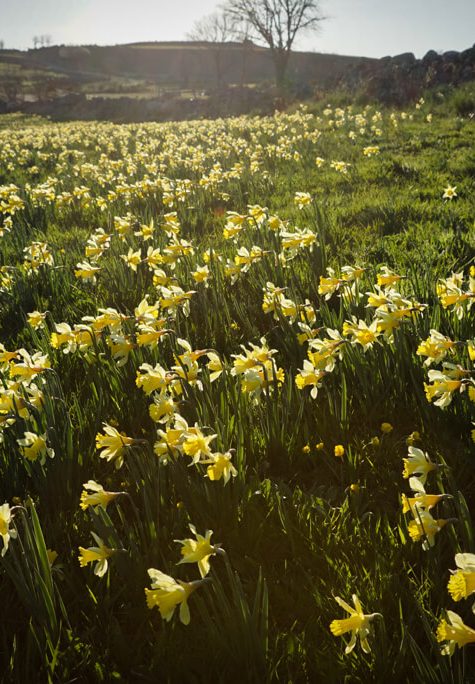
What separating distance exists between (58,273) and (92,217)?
3.15m

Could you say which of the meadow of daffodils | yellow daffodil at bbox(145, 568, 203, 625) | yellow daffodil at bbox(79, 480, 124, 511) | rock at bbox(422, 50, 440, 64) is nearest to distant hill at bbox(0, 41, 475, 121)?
rock at bbox(422, 50, 440, 64)

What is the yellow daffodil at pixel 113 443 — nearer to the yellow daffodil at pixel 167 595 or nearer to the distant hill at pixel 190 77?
the yellow daffodil at pixel 167 595

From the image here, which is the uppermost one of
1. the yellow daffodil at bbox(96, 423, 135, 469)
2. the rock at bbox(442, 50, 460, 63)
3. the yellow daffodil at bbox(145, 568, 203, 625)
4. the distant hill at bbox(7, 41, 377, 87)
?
the distant hill at bbox(7, 41, 377, 87)

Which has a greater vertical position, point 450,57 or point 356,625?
Answer: point 450,57

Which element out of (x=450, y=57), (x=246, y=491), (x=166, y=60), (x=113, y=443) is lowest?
(x=246, y=491)

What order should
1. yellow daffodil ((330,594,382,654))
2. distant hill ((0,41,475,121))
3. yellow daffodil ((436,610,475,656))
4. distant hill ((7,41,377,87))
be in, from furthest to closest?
1. distant hill ((7,41,377,87))
2. distant hill ((0,41,475,121))
3. yellow daffodil ((330,594,382,654))
4. yellow daffodil ((436,610,475,656))

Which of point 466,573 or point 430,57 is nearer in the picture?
point 466,573

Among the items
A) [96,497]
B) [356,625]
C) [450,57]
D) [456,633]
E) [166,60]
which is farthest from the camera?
[166,60]

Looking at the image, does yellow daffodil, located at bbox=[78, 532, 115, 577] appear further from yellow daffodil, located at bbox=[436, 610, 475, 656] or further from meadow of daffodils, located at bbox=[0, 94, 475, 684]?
yellow daffodil, located at bbox=[436, 610, 475, 656]

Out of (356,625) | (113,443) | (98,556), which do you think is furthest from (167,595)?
(113,443)

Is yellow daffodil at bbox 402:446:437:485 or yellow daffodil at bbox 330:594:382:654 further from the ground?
yellow daffodil at bbox 402:446:437:485

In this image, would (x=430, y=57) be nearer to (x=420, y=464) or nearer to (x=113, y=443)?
(x=420, y=464)

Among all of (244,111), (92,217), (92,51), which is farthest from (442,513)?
(92,51)

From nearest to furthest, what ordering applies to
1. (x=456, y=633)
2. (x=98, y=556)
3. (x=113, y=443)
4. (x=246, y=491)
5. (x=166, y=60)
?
(x=456, y=633), (x=98, y=556), (x=113, y=443), (x=246, y=491), (x=166, y=60)
